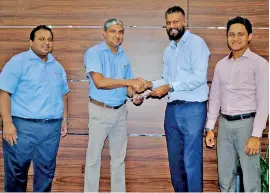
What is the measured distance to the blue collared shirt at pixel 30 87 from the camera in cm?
290

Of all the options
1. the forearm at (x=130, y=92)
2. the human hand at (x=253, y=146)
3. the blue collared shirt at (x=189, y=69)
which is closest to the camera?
the human hand at (x=253, y=146)

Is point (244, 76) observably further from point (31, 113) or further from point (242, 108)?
point (31, 113)

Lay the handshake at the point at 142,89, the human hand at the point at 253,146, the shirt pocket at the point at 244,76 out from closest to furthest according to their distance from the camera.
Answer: the human hand at the point at 253,146 → the shirt pocket at the point at 244,76 → the handshake at the point at 142,89

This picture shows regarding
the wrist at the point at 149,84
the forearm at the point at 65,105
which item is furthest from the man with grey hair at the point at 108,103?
the forearm at the point at 65,105

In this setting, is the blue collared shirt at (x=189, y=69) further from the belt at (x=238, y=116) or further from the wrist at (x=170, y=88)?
the belt at (x=238, y=116)

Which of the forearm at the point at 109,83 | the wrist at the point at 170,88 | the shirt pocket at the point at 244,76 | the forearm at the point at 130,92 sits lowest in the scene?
the forearm at the point at 130,92

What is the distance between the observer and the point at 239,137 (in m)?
2.79

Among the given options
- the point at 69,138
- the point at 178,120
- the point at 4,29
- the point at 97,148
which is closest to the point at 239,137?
the point at 178,120

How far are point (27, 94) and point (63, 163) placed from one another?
0.96 m

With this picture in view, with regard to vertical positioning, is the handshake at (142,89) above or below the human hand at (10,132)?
above

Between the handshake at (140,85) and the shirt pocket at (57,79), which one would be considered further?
the handshake at (140,85)

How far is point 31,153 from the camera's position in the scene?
296 cm

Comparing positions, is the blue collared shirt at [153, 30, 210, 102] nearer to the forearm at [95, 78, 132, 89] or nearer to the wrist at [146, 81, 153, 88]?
the wrist at [146, 81, 153, 88]

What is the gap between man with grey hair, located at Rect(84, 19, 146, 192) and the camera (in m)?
3.09
